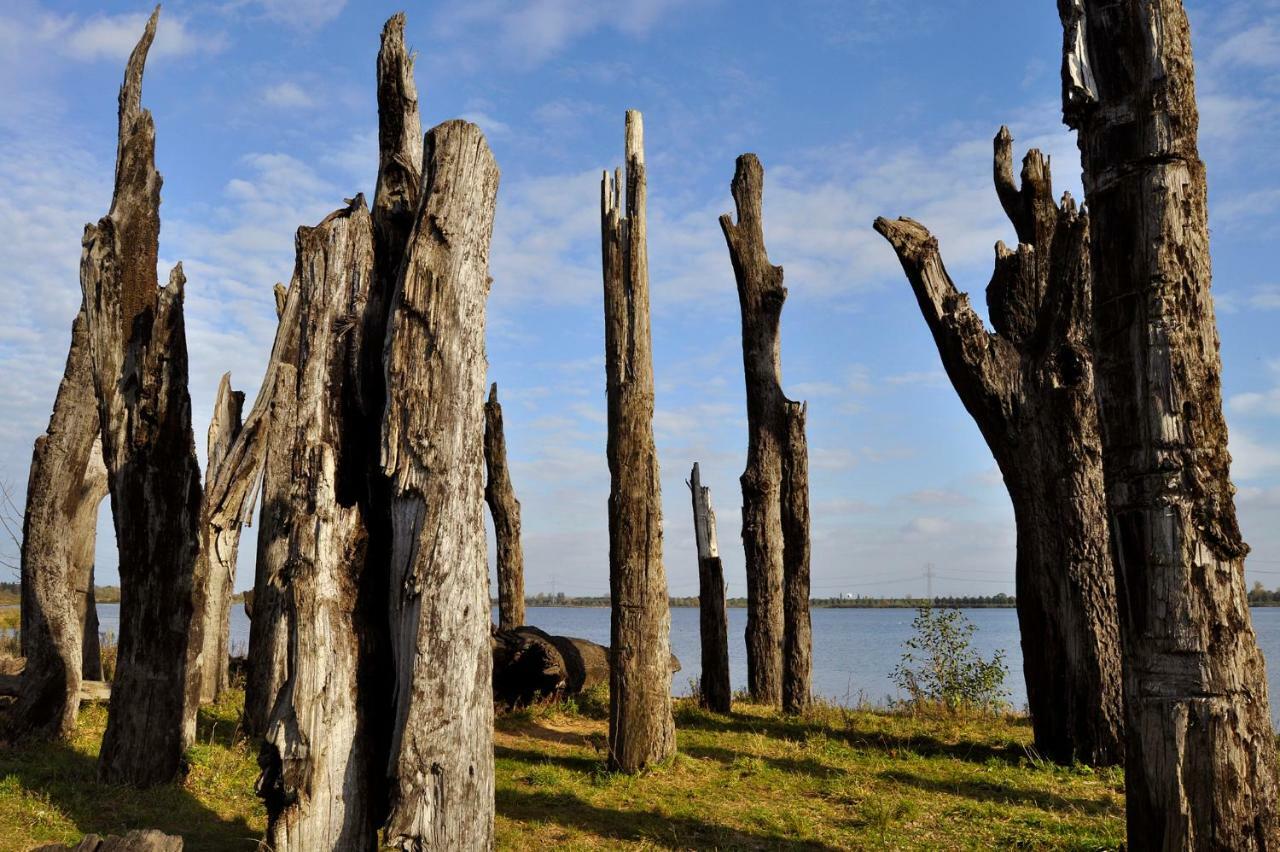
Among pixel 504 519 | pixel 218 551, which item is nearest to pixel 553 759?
pixel 218 551

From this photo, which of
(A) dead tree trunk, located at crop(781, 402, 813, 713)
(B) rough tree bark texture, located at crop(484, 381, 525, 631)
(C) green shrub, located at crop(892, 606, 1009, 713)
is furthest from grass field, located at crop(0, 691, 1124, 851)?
(B) rough tree bark texture, located at crop(484, 381, 525, 631)

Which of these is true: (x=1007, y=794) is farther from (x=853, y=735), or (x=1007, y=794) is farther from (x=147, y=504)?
(x=147, y=504)

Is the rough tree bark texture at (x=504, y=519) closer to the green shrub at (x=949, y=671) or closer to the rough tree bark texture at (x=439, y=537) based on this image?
the green shrub at (x=949, y=671)

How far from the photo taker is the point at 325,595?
6086 millimetres

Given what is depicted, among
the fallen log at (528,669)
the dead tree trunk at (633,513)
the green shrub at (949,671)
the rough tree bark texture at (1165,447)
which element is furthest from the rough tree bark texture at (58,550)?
the green shrub at (949,671)

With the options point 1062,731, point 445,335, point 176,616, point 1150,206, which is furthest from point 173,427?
point 1062,731

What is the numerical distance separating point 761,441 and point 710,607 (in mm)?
2306

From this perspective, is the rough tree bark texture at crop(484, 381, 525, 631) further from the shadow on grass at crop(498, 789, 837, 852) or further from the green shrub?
the shadow on grass at crop(498, 789, 837, 852)

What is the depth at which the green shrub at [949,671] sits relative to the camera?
13.3 meters

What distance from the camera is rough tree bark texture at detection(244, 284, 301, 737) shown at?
621 centimetres

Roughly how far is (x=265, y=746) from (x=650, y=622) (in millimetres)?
4186

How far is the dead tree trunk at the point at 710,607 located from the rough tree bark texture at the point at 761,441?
0.59 metres

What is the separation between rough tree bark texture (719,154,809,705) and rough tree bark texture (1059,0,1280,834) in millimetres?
7332

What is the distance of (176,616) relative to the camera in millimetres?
8625
